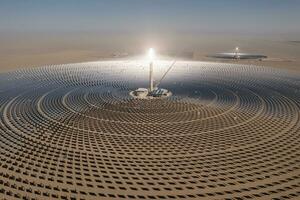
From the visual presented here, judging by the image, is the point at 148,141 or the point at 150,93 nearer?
the point at 148,141

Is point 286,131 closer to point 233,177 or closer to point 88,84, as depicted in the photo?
point 233,177

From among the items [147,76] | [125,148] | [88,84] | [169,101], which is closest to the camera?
[125,148]

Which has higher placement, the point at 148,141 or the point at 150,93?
the point at 150,93

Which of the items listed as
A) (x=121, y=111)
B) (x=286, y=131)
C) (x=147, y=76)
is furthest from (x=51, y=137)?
(x=147, y=76)

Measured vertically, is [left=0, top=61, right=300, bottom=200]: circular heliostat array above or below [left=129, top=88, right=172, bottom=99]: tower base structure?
below

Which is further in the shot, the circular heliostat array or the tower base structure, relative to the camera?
the tower base structure

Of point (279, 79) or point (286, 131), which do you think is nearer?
point (286, 131)

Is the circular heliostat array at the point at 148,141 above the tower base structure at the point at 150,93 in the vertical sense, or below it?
below

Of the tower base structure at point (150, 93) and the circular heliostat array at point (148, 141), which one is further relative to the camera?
the tower base structure at point (150, 93)
